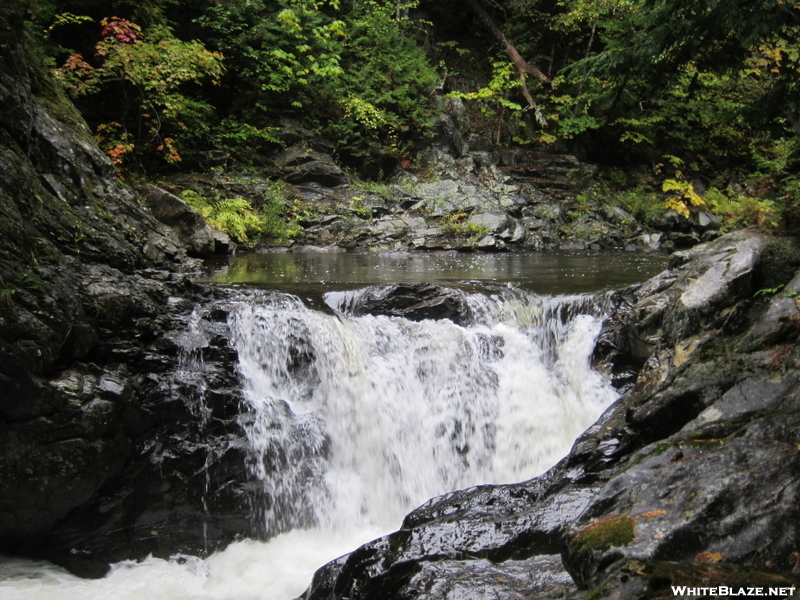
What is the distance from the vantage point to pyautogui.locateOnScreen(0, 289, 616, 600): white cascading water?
524cm

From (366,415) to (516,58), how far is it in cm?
1722

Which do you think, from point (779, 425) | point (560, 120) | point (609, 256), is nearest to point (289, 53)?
point (560, 120)

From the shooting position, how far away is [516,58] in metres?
19.3

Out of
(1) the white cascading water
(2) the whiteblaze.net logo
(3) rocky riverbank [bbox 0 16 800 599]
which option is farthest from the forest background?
(2) the whiteblaze.net logo

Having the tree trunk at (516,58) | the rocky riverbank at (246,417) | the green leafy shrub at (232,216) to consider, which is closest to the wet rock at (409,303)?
the rocky riverbank at (246,417)

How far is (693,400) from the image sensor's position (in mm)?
4375

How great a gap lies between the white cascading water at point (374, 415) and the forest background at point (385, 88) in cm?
347

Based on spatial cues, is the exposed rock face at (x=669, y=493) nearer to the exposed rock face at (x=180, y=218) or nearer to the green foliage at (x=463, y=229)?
the exposed rock face at (x=180, y=218)

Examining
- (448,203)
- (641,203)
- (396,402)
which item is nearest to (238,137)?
(448,203)

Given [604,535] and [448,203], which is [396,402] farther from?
[448,203]

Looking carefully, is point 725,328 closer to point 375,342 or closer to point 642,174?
point 375,342

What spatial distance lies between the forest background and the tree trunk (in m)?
0.07

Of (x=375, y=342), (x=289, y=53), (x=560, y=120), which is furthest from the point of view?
(x=560, y=120)

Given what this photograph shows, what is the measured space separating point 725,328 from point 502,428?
110 inches
